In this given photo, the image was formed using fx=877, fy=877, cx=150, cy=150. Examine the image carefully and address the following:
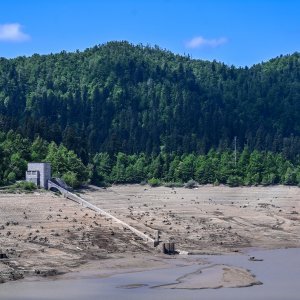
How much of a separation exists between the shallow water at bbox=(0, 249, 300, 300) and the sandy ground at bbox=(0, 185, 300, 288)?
4.53ft

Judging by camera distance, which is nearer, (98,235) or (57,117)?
(98,235)

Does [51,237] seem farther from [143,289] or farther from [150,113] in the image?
[150,113]

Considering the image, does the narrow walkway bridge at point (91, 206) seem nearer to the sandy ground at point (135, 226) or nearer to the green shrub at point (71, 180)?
the sandy ground at point (135, 226)

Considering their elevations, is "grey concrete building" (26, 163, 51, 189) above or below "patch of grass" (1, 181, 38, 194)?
above

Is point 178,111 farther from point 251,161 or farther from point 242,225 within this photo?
point 242,225

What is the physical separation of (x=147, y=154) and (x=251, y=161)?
20.0 m

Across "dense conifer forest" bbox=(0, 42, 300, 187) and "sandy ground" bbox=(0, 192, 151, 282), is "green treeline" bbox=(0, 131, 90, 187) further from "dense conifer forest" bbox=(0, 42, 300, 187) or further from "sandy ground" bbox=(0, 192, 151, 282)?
"sandy ground" bbox=(0, 192, 151, 282)

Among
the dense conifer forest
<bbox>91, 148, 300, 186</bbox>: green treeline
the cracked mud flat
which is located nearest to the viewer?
the cracked mud flat

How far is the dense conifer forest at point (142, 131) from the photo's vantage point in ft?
358

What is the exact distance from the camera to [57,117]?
175 meters

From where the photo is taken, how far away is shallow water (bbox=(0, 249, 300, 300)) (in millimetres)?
44281

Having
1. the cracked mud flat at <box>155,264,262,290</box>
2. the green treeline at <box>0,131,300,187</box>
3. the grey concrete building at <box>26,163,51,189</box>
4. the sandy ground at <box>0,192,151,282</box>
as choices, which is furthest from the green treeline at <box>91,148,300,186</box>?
the cracked mud flat at <box>155,264,262,290</box>

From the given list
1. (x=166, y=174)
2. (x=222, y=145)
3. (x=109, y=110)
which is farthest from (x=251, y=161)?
(x=109, y=110)

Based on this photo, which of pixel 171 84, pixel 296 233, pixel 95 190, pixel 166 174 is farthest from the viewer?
pixel 171 84
